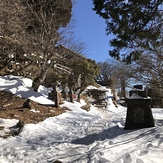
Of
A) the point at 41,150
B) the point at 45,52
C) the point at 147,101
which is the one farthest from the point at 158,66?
the point at 41,150

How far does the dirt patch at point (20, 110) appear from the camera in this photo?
7130 mm

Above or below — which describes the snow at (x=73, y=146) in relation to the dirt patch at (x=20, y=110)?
below

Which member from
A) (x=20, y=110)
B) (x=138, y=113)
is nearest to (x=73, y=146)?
(x=138, y=113)

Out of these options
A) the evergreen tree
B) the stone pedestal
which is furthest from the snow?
the evergreen tree

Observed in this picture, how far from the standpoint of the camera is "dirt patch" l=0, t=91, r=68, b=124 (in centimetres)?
713

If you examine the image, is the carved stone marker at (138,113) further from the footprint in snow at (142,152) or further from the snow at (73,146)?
the footprint in snow at (142,152)

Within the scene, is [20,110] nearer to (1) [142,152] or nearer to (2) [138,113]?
(2) [138,113]

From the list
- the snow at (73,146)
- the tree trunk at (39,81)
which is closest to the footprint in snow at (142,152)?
the snow at (73,146)

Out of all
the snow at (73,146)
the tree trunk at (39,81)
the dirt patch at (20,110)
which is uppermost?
the tree trunk at (39,81)

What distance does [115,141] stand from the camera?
4.79 meters

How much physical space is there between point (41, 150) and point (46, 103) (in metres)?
5.56

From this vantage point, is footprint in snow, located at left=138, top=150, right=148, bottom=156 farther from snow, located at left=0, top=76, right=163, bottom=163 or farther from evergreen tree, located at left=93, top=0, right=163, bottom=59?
evergreen tree, located at left=93, top=0, right=163, bottom=59

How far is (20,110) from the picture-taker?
7.87 meters

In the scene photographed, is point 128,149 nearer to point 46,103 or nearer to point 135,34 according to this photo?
point 135,34
